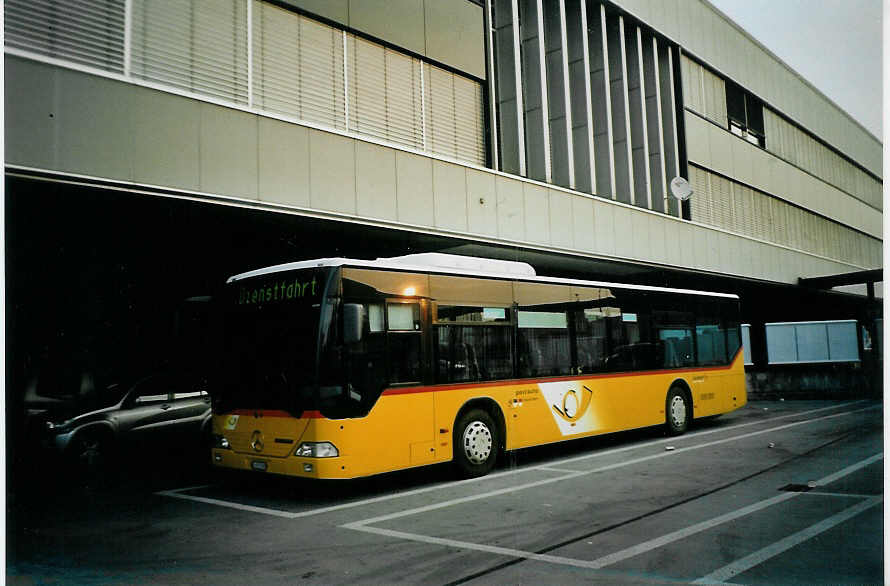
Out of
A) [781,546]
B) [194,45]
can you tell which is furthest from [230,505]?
[194,45]

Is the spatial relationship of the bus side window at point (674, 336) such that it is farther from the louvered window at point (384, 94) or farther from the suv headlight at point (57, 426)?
the suv headlight at point (57, 426)

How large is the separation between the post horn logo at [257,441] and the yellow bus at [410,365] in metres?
0.03

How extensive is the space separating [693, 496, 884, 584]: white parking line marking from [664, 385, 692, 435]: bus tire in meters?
6.89

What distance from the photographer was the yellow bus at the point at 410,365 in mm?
8570

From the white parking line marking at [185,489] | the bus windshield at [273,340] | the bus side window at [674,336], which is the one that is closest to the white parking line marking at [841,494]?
the bus windshield at [273,340]

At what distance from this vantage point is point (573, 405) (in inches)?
471

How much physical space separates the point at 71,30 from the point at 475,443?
746 centimetres

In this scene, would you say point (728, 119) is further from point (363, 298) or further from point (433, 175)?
point (363, 298)

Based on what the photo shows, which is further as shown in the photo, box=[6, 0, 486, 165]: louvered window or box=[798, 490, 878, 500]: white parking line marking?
box=[6, 0, 486, 165]: louvered window

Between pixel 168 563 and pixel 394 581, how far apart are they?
207cm

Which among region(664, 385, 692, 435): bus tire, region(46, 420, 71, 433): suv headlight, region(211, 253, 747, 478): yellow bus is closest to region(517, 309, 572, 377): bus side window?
region(211, 253, 747, 478): yellow bus

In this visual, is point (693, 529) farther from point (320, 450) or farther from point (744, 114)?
point (744, 114)

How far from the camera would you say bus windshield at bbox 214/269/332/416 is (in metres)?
8.55

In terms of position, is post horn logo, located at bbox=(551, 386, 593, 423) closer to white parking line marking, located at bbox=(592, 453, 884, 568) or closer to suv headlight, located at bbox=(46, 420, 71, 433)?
white parking line marking, located at bbox=(592, 453, 884, 568)
